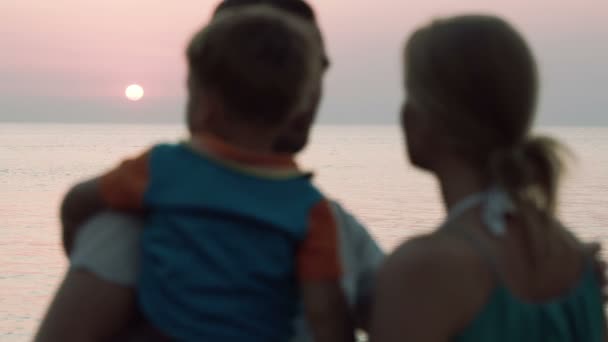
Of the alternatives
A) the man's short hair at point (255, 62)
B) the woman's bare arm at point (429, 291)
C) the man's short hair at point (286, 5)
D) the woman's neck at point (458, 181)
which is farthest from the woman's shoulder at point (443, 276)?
the man's short hair at point (286, 5)

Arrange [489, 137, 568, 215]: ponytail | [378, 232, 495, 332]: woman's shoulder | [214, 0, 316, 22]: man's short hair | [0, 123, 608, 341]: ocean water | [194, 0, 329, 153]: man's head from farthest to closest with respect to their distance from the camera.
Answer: [0, 123, 608, 341]: ocean water → [214, 0, 316, 22]: man's short hair → [194, 0, 329, 153]: man's head → [489, 137, 568, 215]: ponytail → [378, 232, 495, 332]: woman's shoulder

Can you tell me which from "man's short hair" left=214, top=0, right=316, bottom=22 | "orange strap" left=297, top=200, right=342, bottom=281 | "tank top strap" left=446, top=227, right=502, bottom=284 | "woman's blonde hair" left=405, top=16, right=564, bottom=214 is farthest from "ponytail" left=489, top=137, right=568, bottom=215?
"man's short hair" left=214, top=0, right=316, bottom=22

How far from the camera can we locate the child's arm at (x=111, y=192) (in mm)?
1754

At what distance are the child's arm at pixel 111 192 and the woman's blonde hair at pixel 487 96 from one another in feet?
1.97

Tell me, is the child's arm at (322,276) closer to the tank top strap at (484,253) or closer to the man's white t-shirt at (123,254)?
the man's white t-shirt at (123,254)

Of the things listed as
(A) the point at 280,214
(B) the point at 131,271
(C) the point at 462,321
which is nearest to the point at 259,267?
(A) the point at 280,214

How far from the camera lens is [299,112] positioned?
185 cm

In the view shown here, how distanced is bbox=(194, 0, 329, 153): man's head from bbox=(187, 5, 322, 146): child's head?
0.10 m

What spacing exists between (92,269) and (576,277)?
1.03 metres

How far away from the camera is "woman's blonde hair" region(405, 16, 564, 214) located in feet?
5.45

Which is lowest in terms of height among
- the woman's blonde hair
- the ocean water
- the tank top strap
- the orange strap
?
the ocean water

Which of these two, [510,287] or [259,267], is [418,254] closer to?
[510,287]

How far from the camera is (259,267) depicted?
1.74 metres

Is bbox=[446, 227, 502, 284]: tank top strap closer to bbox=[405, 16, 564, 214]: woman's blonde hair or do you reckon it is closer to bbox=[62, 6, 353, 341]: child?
bbox=[405, 16, 564, 214]: woman's blonde hair
